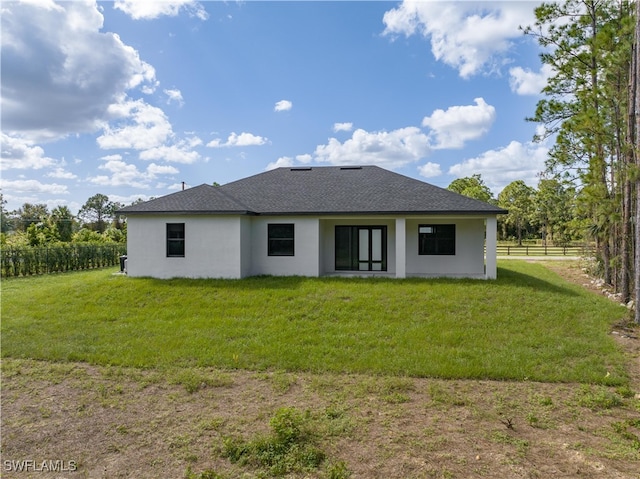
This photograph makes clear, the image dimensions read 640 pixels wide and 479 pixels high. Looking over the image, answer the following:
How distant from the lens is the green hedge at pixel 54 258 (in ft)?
61.3

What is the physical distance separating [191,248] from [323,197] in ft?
17.7

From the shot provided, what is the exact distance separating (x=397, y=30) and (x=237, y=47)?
6.06 meters

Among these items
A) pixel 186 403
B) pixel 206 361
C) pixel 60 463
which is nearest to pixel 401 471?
pixel 186 403

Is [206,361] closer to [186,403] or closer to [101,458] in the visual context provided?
[186,403]

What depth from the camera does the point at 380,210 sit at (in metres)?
13.1

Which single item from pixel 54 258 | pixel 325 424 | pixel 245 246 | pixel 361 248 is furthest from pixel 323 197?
pixel 54 258

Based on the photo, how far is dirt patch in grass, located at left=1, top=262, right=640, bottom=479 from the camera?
148 inches

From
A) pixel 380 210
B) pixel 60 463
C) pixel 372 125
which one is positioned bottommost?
pixel 60 463

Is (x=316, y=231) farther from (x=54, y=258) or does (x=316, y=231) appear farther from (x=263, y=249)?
(x=54, y=258)

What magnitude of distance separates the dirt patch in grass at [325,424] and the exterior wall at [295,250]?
768 centimetres

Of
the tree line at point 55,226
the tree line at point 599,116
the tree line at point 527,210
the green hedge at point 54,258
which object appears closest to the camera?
the tree line at point 599,116

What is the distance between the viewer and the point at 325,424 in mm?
4523

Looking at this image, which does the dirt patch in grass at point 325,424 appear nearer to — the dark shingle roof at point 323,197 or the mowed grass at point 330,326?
the mowed grass at point 330,326

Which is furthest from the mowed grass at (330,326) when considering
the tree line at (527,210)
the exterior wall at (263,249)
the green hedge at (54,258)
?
the tree line at (527,210)
